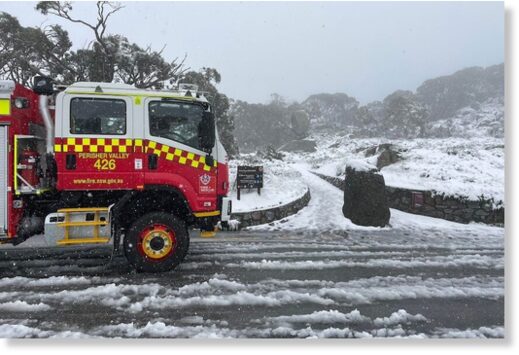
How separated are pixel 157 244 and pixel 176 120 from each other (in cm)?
199

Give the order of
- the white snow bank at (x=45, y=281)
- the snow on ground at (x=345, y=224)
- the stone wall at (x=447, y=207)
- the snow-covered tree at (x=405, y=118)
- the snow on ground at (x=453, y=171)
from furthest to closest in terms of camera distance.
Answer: the snow-covered tree at (x=405, y=118) → the snow on ground at (x=453, y=171) → the stone wall at (x=447, y=207) → the snow on ground at (x=345, y=224) → the white snow bank at (x=45, y=281)

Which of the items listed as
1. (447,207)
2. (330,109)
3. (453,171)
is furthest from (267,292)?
(330,109)

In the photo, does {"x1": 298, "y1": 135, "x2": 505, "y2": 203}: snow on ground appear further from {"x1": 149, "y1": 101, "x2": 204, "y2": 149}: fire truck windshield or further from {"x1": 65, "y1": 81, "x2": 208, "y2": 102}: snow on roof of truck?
{"x1": 65, "y1": 81, "x2": 208, "y2": 102}: snow on roof of truck

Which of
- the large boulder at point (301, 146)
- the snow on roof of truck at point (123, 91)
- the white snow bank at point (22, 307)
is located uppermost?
the large boulder at point (301, 146)

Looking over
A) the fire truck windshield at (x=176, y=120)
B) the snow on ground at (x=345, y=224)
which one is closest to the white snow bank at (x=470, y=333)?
the fire truck windshield at (x=176, y=120)

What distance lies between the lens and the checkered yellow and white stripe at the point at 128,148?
17.2 feet

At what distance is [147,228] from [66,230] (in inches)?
46.2

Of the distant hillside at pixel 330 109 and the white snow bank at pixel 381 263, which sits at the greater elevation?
the distant hillside at pixel 330 109

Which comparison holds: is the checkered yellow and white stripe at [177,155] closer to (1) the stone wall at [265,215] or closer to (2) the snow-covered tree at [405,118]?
(1) the stone wall at [265,215]

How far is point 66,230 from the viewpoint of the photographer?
17.4 ft

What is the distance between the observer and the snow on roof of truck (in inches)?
211

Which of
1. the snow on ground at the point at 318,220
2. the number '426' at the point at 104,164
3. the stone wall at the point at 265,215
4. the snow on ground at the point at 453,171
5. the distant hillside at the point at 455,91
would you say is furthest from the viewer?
the distant hillside at the point at 455,91

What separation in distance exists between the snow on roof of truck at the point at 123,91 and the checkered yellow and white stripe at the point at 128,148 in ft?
2.40

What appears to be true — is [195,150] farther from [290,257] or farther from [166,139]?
[290,257]
